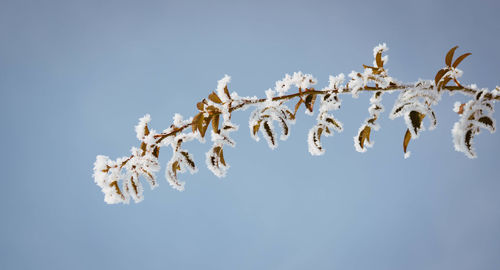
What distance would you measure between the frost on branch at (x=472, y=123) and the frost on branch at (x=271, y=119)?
99 millimetres

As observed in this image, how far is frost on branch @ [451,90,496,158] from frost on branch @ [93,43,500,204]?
0.33 ft

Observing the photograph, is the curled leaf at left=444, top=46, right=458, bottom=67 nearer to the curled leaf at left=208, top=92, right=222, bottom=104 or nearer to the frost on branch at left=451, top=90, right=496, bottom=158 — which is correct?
the frost on branch at left=451, top=90, right=496, bottom=158

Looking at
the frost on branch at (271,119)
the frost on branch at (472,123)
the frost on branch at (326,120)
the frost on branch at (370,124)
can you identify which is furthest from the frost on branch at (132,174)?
the frost on branch at (472,123)

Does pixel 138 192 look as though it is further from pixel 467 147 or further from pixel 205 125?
pixel 467 147

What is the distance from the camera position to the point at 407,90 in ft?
4.43

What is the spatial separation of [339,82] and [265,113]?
1.34ft

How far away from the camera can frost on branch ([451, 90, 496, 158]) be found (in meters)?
1.14

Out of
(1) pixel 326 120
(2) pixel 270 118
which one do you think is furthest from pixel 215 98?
(1) pixel 326 120

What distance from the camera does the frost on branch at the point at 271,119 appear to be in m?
1.33

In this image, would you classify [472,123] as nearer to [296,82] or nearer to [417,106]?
[417,106]

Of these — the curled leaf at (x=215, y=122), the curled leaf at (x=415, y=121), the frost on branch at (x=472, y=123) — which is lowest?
the frost on branch at (x=472, y=123)

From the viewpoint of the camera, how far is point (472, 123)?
1.15 metres

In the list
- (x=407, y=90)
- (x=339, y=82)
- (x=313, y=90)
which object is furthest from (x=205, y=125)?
(x=407, y=90)

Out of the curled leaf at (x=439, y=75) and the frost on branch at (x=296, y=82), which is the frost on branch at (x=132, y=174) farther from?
the curled leaf at (x=439, y=75)
